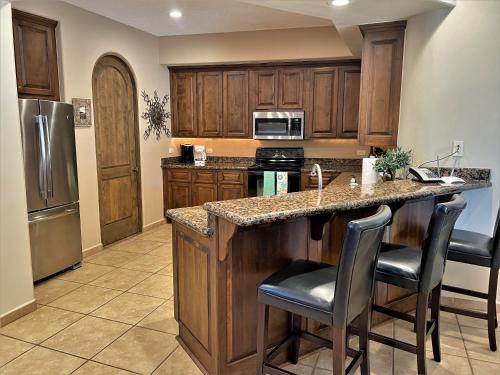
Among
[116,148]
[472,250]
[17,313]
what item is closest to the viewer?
[472,250]

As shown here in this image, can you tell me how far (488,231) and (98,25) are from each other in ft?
14.8

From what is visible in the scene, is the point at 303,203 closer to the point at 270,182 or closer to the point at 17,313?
the point at 17,313

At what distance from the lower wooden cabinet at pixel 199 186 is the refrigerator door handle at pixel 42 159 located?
242 centimetres

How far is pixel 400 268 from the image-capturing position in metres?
2.15

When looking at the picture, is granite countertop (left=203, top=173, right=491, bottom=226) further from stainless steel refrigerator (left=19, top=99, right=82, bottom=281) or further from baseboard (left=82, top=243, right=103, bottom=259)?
baseboard (left=82, top=243, right=103, bottom=259)

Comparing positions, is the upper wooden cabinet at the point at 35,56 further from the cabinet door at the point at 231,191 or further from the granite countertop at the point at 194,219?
the cabinet door at the point at 231,191

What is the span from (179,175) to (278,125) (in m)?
1.67

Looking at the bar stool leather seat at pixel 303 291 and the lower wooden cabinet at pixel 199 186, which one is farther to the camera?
the lower wooden cabinet at pixel 199 186

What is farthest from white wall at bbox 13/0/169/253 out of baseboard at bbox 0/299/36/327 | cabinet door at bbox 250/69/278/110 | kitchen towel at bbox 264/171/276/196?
kitchen towel at bbox 264/171/276/196

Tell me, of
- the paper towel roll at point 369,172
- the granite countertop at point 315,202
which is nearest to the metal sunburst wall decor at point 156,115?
the paper towel roll at point 369,172

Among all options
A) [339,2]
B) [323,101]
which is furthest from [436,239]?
[323,101]

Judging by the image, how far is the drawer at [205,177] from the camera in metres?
5.70

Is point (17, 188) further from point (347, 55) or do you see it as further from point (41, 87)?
point (347, 55)

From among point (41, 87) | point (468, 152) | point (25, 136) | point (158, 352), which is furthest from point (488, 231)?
point (41, 87)
